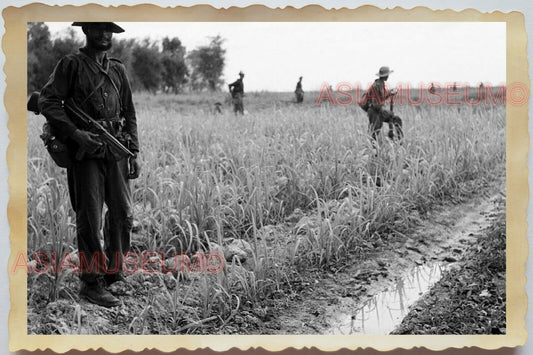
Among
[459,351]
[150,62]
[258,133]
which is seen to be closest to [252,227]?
[258,133]

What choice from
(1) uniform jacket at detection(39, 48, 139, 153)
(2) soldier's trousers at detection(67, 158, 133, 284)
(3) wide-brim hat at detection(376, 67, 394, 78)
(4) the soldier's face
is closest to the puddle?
(3) wide-brim hat at detection(376, 67, 394, 78)

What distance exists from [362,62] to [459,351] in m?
1.27

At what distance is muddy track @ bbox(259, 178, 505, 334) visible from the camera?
2293 mm

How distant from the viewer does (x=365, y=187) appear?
2449 millimetres

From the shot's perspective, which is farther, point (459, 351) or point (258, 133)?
point (258, 133)

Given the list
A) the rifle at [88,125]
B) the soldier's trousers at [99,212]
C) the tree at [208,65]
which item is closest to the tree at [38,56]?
the rifle at [88,125]

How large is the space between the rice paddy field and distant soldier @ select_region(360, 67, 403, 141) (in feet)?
0.11

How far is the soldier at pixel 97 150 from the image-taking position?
223 cm

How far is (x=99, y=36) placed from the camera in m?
2.31

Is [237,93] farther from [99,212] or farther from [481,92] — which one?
[481,92]

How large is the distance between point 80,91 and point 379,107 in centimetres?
124

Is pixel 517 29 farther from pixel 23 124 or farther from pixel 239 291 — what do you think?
pixel 23 124
